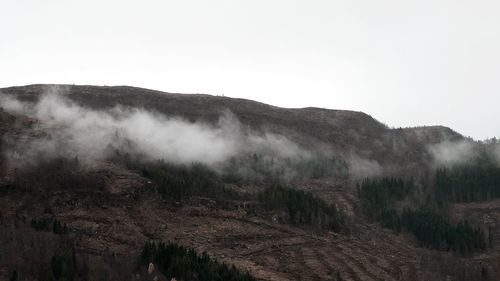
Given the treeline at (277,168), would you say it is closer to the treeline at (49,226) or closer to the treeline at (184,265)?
the treeline at (49,226)

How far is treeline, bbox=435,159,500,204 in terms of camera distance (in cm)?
9481

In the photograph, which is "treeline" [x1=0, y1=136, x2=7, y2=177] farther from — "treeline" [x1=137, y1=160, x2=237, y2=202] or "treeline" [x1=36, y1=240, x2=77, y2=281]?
"treeline" [x1=36, y1=240, x2=77, y2=281]

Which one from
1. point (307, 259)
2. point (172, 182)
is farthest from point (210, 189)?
point (307, 259)

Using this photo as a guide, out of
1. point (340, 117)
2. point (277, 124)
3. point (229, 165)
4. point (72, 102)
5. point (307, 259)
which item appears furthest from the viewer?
point (340, 117)

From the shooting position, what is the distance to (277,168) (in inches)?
3733

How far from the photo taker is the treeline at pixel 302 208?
74125 millimetres

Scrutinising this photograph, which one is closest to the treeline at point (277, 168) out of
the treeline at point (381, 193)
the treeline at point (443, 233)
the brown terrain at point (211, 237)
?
the brown terrain at point (211, 237)

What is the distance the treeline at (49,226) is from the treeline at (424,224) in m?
44.7

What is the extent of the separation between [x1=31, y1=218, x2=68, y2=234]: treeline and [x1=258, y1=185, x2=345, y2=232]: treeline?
27160mm

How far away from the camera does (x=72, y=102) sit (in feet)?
321

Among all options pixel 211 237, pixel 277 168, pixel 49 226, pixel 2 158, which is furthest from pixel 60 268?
pixel 277 168

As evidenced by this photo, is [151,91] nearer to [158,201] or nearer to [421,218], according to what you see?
[158,201]

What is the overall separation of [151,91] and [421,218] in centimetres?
5780

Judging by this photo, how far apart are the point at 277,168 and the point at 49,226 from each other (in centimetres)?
4505
